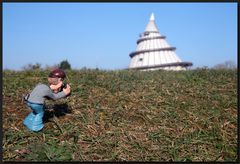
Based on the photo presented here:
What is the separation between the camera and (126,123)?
4.72 metres

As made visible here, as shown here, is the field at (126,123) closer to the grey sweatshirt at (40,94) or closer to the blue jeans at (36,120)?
the blue jeans at (36,120)

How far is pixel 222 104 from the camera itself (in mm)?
5746

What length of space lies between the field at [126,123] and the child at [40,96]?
0.14m

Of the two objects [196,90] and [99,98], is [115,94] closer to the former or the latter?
[99,98]

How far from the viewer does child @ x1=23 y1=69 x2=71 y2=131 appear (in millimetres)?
4199

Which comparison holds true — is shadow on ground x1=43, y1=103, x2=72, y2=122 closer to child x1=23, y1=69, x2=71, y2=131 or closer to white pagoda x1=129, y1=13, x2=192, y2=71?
child x1=23, y1=69, x2=71, y2=131

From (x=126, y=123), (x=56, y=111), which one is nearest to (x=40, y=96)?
(x=56, y=111)

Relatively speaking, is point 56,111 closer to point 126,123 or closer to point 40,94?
point 40,94

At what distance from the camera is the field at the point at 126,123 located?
3.92 metres

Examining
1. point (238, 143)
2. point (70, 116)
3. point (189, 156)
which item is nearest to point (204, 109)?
point (238, 143)

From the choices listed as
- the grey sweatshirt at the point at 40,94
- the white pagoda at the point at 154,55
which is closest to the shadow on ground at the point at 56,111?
the grey sweatshirt at the point at 40,94

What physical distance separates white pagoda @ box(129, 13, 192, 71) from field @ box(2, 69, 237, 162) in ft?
82.9

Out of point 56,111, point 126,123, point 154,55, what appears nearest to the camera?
point 126,123

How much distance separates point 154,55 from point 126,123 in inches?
1136
